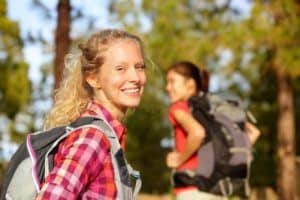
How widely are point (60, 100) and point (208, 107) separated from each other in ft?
7.64

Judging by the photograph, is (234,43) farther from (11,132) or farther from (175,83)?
(11,132)

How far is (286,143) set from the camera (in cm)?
1878

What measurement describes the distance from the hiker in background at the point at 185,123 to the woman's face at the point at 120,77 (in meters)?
2.17

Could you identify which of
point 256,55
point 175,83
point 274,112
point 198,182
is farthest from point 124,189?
point 274,112

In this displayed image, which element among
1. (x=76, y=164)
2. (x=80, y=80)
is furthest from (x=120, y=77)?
(x=76, y=164)

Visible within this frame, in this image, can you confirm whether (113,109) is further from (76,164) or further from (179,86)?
(179,86)

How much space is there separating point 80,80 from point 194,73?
8.04 feet

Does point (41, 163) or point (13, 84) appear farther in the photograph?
point (13, 84)

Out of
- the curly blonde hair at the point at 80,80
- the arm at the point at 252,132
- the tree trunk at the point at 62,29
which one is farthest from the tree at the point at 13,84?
the curly blonde hair at the point at 80,80

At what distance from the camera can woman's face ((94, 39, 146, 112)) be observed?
2605mm

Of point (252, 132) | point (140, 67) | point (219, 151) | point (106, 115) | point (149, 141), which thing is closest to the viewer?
point (106, 115)

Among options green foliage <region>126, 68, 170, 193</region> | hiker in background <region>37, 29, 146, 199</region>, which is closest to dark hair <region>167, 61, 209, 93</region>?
hiker in background <region>37, 29, 146, 199</region>

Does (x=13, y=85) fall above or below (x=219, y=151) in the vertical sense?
below

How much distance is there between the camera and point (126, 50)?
264cm
